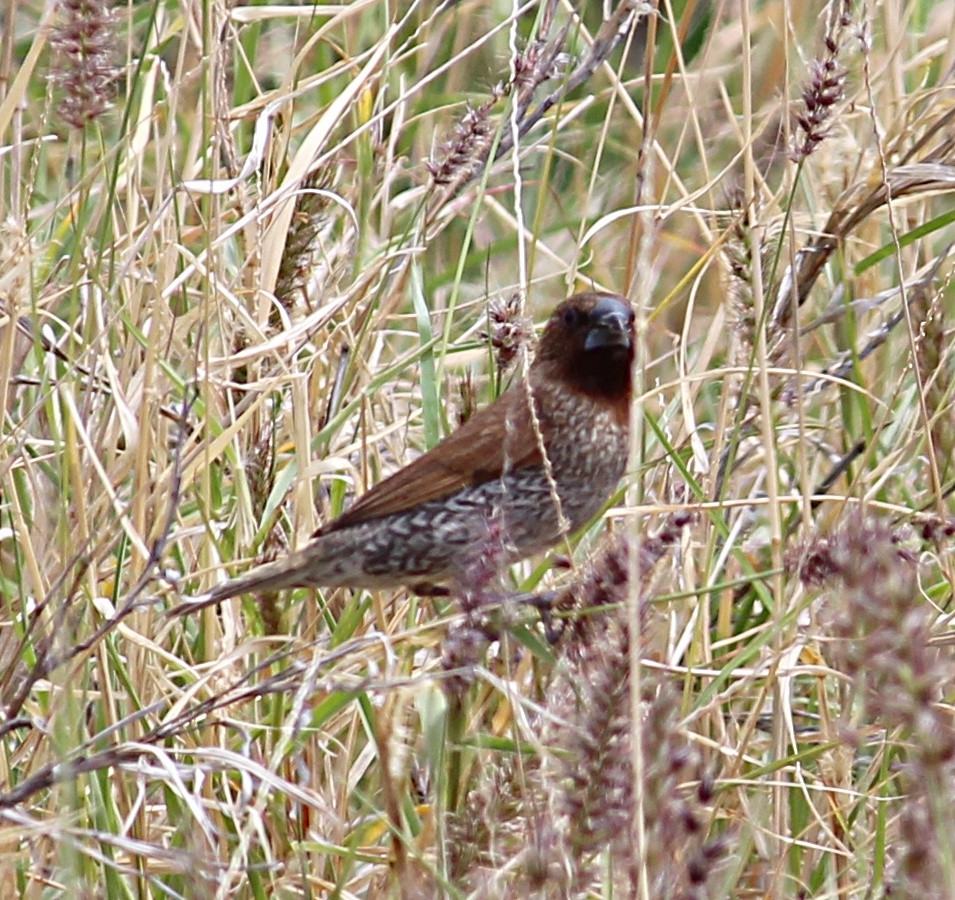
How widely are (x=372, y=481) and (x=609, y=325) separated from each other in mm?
527

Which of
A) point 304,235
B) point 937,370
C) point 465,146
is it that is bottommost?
point 937,370

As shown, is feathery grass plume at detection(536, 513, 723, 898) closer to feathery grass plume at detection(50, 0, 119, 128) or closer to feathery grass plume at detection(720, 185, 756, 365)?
feathery grass plume at detection(720, 185, 756, 365)

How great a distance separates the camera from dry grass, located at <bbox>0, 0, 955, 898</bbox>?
196 cm

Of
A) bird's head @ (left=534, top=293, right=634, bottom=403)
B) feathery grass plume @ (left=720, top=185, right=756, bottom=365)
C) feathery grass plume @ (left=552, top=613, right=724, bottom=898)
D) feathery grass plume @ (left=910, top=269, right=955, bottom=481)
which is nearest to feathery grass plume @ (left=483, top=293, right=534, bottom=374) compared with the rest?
feathery grass plume @ (left=720, top=185, right=756, bottom=365)

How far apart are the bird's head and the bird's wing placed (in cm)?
18

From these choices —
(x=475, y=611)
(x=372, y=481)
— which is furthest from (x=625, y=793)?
(x=372, y=481)

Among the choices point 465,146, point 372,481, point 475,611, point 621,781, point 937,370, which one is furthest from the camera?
point 372,481

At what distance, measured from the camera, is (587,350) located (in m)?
3.31

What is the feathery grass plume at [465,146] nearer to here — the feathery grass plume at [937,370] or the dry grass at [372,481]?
the dry grass at [372,481]

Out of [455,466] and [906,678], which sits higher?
[906,678]

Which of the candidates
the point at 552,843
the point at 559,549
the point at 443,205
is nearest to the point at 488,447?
the point at 559,549

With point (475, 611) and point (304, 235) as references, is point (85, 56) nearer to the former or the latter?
point (304, 235)

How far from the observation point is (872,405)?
3.46 metres

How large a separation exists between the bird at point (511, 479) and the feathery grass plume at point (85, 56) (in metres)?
0.77
